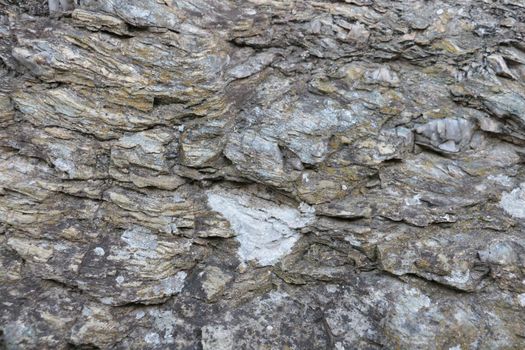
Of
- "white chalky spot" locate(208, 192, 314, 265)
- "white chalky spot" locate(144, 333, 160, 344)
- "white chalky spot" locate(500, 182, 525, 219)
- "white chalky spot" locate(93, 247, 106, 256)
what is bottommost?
"white chalky spot" locate(144, 333, 160, 344)

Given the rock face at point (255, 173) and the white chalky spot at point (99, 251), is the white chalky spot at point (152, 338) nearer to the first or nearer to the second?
the rock face at point (255, 173)

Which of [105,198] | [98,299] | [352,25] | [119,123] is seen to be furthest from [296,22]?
[98,299]

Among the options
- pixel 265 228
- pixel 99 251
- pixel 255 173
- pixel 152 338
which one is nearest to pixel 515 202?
pixel 265 228

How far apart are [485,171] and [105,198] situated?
6.51 metres

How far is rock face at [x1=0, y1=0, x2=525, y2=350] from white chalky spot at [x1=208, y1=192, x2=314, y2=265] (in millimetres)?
25

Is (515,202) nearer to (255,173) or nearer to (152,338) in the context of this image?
(255,173)

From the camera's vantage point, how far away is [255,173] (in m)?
6.60

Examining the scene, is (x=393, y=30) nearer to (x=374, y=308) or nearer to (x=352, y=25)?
(x=352, y=25)

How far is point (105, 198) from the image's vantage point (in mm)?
6590

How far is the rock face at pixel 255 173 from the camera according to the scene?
6258mm

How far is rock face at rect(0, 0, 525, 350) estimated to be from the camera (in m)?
6.26

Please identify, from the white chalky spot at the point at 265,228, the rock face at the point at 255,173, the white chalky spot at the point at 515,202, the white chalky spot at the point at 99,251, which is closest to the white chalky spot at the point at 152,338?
the rock face at the point at 255,173

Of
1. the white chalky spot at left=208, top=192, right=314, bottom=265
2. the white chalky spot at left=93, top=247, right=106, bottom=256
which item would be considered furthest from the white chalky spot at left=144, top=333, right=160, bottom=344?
the white chalky spot at left=208, top=192, right=314, bottom=265

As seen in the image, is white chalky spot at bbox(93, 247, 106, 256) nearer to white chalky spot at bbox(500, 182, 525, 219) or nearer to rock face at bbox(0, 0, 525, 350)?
rock face at bbox(0, 0, 525, 350)
